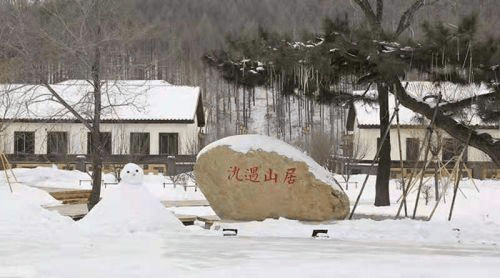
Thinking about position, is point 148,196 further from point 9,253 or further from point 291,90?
point 291,90

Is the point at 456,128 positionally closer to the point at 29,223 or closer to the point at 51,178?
the point at 29,223

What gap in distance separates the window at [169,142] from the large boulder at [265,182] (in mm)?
24814

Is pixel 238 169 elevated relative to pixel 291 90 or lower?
lower

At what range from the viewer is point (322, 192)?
14.4m

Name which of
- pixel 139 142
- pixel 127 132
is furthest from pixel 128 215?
pixel 127 132

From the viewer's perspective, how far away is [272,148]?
1495 cm

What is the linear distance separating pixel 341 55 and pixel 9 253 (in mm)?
7572

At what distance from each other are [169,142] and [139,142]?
93.6 inches

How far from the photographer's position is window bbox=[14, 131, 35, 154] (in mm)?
39844

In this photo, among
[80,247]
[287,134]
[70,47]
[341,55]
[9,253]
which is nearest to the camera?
[9,253]

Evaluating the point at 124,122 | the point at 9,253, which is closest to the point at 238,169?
the point at 9,253

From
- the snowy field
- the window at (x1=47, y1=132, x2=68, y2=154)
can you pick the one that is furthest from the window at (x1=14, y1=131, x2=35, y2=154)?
the snowy field

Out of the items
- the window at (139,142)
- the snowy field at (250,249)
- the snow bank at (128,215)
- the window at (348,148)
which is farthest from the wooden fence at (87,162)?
the snow bank at (128,215)

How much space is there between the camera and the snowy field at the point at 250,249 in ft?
25.1
